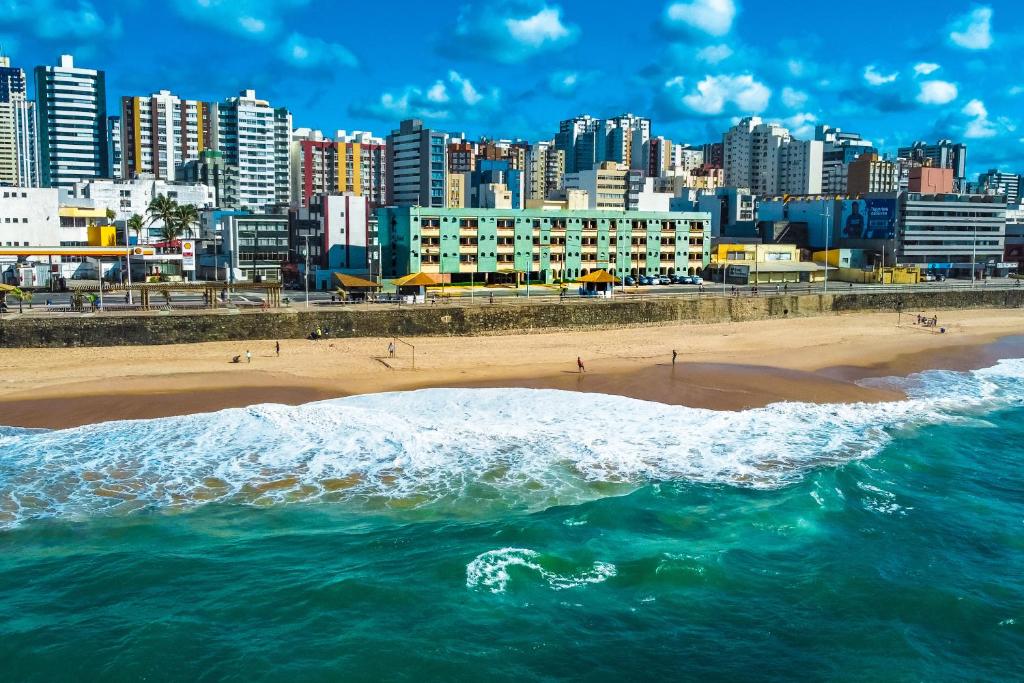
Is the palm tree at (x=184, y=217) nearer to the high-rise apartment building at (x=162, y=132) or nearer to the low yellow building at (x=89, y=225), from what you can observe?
the low yellow building at (x=89, y=225)

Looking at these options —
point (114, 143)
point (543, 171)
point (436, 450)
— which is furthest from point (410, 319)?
point (114, 143)

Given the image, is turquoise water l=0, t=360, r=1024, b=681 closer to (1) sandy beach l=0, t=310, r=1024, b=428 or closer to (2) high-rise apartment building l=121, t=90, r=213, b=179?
(1) sandy beach l=0, t=310, r=1024, b=428

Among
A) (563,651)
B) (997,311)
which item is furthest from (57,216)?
(997,311)

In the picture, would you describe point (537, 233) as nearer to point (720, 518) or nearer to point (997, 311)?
point (997, 311)

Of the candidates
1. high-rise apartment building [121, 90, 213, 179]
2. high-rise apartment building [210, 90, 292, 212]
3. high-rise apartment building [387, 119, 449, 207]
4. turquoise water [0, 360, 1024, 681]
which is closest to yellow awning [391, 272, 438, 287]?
Result: turquoise water [0, 360, 1024, 681]

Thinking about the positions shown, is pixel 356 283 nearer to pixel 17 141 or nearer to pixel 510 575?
pixel 510 575

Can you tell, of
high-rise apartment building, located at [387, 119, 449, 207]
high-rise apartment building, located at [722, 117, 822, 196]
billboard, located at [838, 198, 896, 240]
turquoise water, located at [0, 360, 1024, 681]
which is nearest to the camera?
turquoise water, located at [0, 360, 1024, 681]

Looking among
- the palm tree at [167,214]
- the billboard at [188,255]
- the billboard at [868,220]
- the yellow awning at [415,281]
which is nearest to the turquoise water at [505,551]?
the yellow awning at [415,281]
